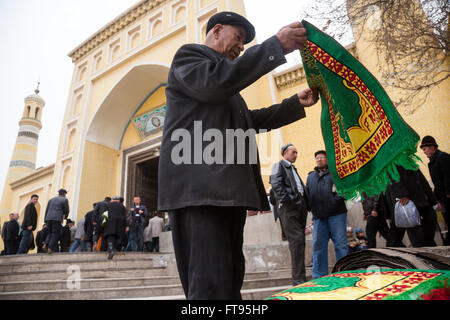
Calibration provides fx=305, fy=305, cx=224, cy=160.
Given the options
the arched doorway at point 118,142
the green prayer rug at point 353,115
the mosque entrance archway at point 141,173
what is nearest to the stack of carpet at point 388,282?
the green prayer rug at point 353,115

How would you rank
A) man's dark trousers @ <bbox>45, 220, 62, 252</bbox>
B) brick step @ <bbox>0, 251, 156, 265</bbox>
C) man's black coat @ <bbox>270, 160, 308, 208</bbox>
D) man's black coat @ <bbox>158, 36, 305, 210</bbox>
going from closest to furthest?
1. man's black coat @ <bbox>158, 36, 305, 210</bbox>
2. man's black coat @ <bbox>270, 160, 308, 208</bbox>
3. brick step @ <bbox>0, 251, 156, 265</bbox>
4. man's dark trousers @ <bbox>45, 220, 62, 252</bbox>

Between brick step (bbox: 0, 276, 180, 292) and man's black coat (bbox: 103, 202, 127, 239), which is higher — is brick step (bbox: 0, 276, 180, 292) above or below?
below

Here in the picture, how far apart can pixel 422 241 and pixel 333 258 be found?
1691 millimetres

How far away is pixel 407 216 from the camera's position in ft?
12.2

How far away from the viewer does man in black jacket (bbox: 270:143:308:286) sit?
144 inches

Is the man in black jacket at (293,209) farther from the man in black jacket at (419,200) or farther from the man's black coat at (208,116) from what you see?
the man's black coat at (208,116)

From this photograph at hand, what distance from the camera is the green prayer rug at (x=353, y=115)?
70.9 inches

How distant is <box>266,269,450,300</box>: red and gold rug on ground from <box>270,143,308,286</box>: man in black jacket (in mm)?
2281

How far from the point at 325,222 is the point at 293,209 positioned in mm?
456

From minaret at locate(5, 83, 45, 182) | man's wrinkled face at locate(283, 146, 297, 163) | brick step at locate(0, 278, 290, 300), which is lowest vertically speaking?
brick step at locate(0, 278, 290, 300)

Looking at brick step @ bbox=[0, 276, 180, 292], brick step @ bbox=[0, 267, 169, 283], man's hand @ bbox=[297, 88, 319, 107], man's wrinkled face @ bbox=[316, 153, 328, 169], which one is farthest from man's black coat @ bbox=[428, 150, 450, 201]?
brick step @ bbox=[0, 267, 169, 283]

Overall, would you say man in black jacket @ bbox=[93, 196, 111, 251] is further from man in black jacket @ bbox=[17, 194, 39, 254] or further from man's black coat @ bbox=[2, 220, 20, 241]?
man's black coat @ bbox=[2, 220, 20, 241]

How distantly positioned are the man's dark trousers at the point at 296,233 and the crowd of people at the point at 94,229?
15.2 feet
